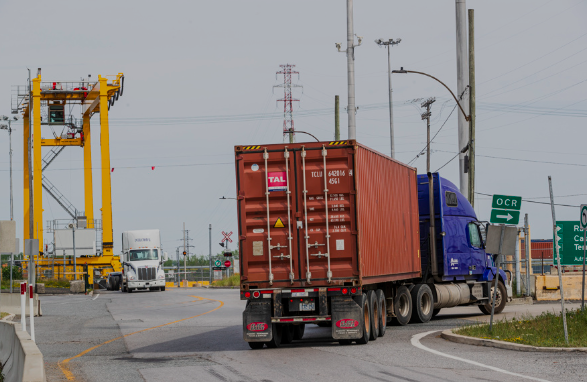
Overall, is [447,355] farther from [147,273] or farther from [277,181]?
[147,273]

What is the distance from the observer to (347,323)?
50.7 ft

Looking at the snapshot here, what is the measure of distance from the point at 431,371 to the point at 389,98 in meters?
48.9

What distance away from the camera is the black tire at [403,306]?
1994cm

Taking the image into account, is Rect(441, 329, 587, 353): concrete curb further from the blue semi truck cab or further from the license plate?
the blue semi truck cab

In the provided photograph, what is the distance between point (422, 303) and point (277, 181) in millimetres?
7180

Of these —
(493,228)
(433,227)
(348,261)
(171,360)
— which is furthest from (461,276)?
(171,360)

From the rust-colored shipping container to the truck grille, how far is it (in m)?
36.3

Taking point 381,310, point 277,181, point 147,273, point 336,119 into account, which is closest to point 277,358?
point 277,181

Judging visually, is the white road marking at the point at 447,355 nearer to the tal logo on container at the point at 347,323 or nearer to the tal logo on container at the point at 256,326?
the tal logo on container at the point at 347,323

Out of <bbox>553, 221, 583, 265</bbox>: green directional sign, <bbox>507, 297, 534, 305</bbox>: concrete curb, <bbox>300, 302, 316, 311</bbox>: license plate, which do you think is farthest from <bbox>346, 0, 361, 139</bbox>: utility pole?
<bbox>300, 302, 316, 311</bbox>: license plate

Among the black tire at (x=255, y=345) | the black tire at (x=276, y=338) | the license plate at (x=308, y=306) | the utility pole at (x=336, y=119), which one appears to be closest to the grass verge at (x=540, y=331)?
the license plate at (x=308, y=306)

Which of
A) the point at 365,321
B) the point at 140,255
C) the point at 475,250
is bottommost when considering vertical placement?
the point at 365,321

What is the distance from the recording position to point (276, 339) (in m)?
16.2

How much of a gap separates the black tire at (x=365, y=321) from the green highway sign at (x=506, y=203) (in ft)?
11.1
